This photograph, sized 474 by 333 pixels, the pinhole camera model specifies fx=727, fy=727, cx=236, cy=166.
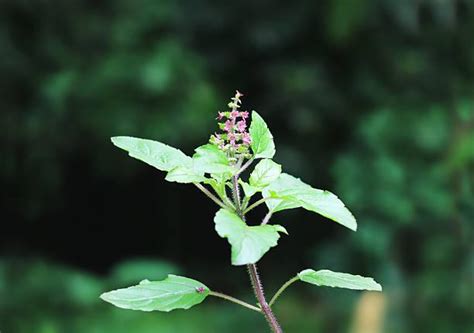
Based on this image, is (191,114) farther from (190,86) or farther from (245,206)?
(245,206)

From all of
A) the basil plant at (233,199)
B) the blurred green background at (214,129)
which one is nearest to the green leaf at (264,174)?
the basil plant at (233,199)

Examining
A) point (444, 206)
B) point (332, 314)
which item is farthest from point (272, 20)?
point (332, 314)

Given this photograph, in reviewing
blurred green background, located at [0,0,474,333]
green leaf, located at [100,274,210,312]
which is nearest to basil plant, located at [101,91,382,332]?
green leaf, located at [100,274,210,312]

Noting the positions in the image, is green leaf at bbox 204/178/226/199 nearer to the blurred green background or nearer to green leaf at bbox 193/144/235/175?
green leaf at bbox 193/144/235/175

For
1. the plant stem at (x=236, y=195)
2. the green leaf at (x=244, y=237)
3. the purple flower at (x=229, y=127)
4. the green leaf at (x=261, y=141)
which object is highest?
the green leaf at (x=261, y=141)

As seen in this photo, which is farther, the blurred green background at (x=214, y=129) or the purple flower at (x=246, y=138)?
the blurred green background at (x=214, y=129)

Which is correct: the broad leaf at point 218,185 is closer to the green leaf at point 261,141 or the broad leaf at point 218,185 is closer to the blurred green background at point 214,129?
the green leaf at point 261,141

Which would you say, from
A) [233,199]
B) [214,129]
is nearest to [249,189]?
[233,199]
